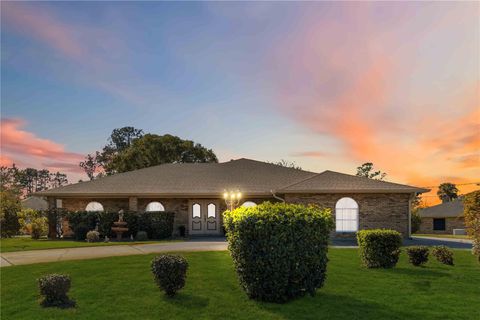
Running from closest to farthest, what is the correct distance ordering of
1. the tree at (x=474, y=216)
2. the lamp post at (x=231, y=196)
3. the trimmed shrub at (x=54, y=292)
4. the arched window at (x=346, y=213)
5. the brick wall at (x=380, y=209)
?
the trimmed shrub at (x=54, y=292), the tree at (x=474, y=216), the lamp post at (x=231, y=196), the brick wall at (x=380, y=209), the arched window at (x=346, y=213)

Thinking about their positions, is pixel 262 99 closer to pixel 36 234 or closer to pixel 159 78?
pixel 159 78

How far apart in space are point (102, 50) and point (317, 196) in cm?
1574

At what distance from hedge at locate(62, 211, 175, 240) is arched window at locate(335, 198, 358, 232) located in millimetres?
11119

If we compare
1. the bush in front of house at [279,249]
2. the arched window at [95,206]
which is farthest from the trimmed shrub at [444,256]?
the arched window at [95,206]

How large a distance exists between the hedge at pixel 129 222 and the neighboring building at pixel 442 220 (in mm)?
40630

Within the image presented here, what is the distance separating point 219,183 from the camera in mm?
32125

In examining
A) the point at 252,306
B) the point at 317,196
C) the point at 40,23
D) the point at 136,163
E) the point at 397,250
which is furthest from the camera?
the point at 136,163

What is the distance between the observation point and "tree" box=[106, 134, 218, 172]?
55812mm

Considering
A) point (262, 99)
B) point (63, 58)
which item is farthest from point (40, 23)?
point (262, 99)

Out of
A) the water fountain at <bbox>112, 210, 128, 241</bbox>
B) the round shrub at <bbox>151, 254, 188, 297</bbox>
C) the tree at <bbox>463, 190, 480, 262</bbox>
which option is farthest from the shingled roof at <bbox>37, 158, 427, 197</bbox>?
the round shrub at <bbox>151, 254, 188, 297</bbox>

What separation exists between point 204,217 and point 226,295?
19.7 m

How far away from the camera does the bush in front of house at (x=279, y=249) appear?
10438 mm

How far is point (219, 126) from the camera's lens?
2462 centimetres

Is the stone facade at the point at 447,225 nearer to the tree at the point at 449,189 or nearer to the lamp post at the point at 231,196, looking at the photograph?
the tree at the point at 449,189
